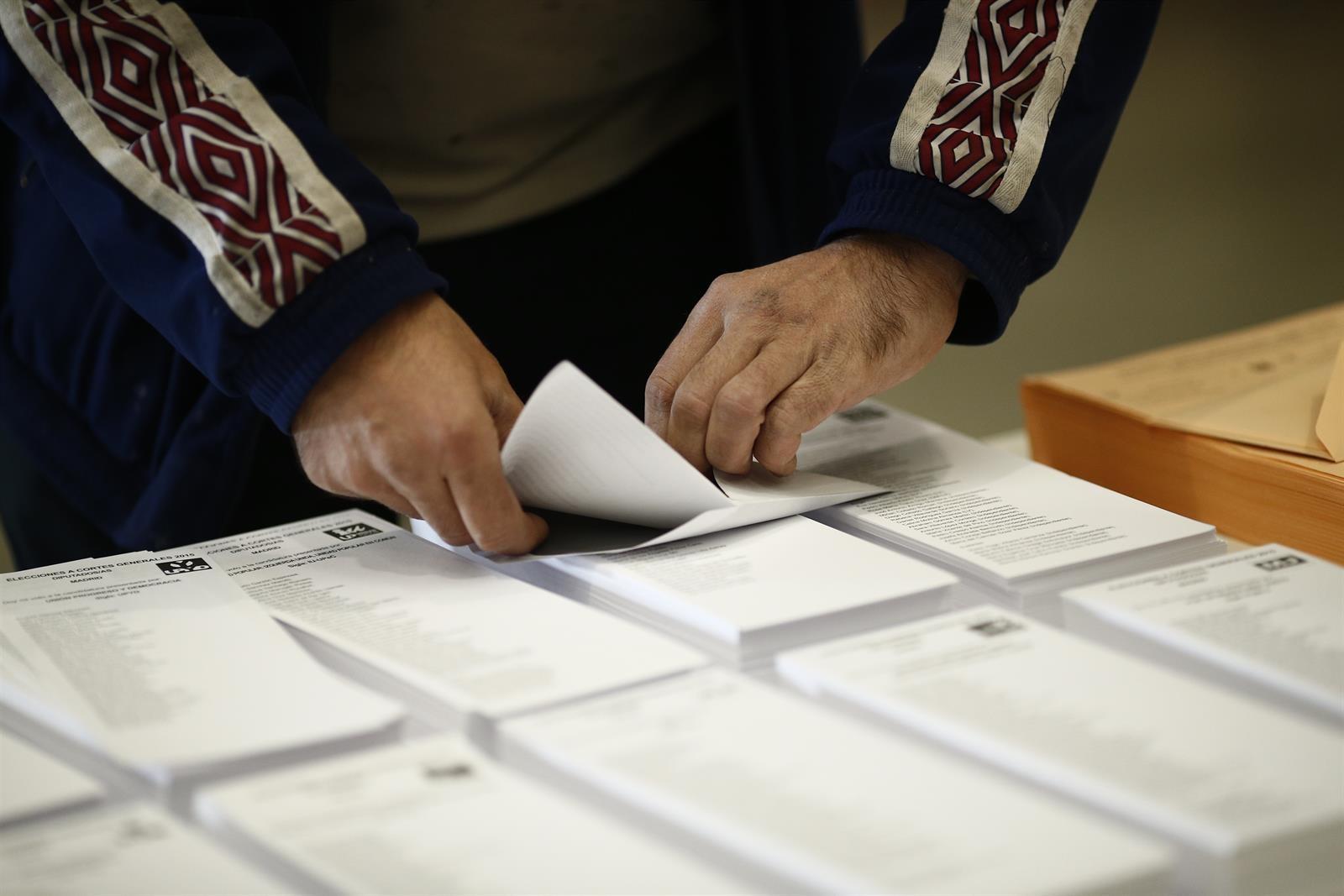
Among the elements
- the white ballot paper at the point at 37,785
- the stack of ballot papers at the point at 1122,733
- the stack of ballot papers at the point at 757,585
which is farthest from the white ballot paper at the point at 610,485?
the white ballot paper at the point at 37,785

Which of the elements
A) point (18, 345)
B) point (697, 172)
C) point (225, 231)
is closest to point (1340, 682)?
point (225, 231)

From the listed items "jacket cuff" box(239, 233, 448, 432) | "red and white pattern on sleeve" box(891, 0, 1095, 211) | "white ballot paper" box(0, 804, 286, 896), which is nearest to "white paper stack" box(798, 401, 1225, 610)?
"red and white pattern on sleeve" box(891, 0, 1095, 211)

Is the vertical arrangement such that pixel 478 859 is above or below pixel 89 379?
below

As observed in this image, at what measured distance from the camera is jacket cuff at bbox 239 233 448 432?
676mm

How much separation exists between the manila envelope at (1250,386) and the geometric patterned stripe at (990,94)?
0.20m

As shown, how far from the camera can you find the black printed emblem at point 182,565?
0.69 meters

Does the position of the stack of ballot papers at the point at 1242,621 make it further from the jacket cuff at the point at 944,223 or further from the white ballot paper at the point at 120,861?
the white ballot paper at the point at 120,861

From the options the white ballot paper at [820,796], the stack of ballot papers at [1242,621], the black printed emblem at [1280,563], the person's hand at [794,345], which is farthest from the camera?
the person's hand at [794,345]

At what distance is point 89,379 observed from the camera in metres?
0.94

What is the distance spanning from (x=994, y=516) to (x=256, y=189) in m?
0.42

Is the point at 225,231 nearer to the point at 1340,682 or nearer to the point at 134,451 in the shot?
the point at 134,451

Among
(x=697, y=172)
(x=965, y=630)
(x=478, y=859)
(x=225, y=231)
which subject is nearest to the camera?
(x=478, y=859)

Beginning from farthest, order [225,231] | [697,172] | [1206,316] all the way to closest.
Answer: [1206,316] → [697,172] → [225,231]

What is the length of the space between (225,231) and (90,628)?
0.68 feet
